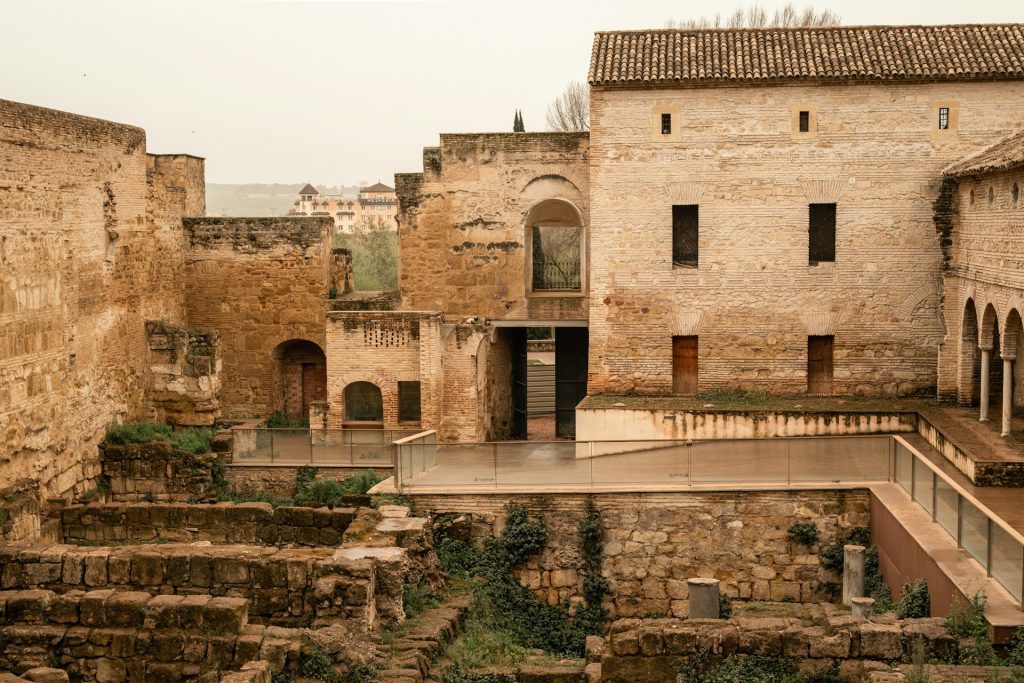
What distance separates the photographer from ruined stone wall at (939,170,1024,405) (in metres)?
21.6

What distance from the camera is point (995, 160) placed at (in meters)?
22.4

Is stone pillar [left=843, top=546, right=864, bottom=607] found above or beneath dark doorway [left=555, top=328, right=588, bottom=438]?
beneath

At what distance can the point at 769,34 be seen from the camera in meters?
27.3

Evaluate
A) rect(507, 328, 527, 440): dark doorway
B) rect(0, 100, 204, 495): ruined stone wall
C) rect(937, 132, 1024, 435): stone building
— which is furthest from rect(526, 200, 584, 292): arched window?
rect(937, 132, 1024, 435): stone building

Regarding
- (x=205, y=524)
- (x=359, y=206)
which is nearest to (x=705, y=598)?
(x=205, y=524)

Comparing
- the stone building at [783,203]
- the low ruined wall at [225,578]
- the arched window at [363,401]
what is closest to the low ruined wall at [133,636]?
the low ruined wall at [225,578]

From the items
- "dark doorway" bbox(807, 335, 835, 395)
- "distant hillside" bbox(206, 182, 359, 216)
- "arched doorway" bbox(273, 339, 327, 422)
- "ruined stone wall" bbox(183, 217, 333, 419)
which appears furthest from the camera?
"distant hillside" bbox(206, 182, 359, 216)

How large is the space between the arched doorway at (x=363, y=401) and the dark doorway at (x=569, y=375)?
4184 mm

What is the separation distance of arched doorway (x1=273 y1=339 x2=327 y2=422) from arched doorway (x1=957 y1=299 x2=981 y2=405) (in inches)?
542

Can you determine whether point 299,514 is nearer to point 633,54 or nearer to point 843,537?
point 843,537

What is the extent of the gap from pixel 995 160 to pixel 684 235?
21.7ft

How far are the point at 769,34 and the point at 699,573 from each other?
12363mm

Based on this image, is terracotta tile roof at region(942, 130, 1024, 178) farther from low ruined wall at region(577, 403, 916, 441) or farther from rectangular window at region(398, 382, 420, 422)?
rectangular window at region(398, 382, 420, 422)

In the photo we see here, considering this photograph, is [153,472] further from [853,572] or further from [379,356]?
[853,572]
